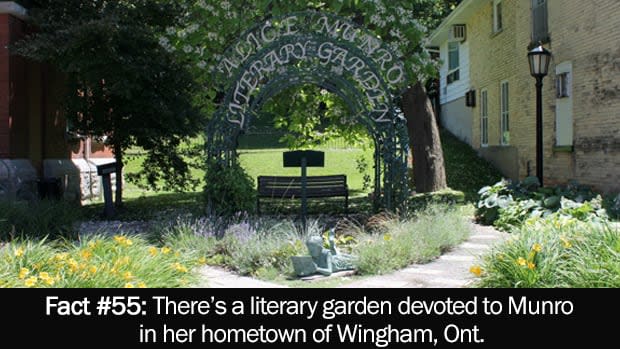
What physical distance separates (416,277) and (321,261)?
39.1 inches

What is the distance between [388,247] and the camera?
7078 mm

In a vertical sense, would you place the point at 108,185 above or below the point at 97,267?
above

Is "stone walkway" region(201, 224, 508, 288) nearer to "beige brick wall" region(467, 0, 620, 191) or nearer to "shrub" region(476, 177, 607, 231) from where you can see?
"shrub" region(476, 177, 607, 231)

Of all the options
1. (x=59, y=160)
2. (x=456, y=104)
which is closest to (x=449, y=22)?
(x=456, y=104)

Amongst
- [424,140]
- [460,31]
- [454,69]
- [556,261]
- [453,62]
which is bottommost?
[556,261]

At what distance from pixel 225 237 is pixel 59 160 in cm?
844

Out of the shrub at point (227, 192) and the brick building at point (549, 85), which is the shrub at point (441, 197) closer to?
the brick building at point (549, 85)

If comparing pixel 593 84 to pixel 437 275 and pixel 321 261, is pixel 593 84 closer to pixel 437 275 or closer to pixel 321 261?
pixel 437 275

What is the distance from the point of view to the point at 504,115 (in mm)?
18453

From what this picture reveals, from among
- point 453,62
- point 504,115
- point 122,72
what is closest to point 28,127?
point 122,72

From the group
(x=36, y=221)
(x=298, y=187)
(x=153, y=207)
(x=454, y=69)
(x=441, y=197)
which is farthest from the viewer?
(x=454, y=69)

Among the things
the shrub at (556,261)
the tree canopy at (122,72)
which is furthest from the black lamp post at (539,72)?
the tree canopy at (122,72)

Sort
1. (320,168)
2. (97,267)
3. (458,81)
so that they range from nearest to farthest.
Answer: (97,267), (320,168), (458,81)

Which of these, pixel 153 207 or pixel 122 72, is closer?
pixel 122 72
